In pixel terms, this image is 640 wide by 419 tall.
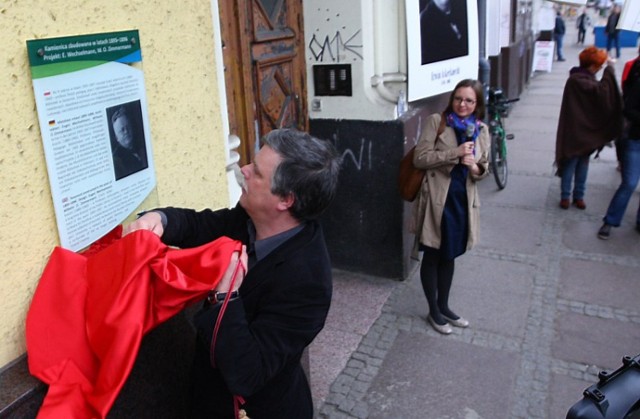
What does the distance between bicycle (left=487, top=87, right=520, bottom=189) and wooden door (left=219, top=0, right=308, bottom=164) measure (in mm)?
3525

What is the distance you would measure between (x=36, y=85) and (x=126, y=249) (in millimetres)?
553

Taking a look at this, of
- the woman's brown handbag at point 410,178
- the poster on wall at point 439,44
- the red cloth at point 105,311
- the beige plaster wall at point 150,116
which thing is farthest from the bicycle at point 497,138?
the red cloth at point 105,311

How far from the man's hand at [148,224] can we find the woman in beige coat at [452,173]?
2248 millimetres

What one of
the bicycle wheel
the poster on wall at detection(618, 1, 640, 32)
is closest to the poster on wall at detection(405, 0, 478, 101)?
the poster on wall at detection(618, 1, 640, 32)

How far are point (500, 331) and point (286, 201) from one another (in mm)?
2932

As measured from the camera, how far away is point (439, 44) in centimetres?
489

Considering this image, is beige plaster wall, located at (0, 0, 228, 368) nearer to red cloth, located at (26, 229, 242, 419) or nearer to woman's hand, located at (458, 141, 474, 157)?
red cloth, located at (26, 229, 242, 419)

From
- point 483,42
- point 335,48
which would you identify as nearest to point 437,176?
point 335,48

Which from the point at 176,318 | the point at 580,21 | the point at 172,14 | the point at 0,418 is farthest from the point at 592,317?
the point at 580,21

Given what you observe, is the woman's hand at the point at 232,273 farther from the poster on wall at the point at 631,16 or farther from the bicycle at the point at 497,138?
the bicycle at the point at 497,138

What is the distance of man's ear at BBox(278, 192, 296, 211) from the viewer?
1.94 m

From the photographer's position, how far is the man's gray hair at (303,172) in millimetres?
1923

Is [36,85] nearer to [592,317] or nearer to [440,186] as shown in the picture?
[440,186]

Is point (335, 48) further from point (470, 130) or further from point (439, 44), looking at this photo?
point (470, 130)
